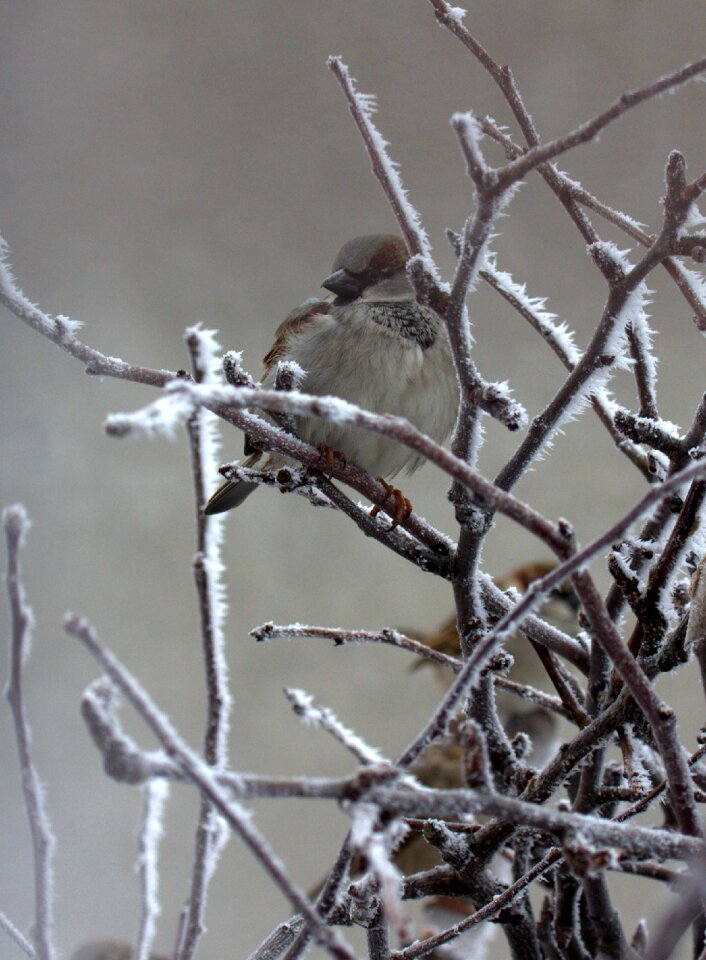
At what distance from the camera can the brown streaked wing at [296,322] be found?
0.98 meters

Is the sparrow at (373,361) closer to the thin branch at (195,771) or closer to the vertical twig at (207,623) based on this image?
the vertical twig at (207,623)

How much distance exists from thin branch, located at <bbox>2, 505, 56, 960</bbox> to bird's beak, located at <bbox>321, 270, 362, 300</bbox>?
2.24 feet

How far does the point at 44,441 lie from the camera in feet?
5.17

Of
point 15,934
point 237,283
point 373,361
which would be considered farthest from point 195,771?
point 237,283

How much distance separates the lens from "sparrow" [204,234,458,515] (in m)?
0.90

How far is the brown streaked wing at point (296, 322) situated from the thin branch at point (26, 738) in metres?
0.66

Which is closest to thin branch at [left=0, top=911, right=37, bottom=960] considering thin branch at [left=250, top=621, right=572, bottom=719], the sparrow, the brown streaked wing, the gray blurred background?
thin branch at [left=250, top=621, right=572, bottom=719]

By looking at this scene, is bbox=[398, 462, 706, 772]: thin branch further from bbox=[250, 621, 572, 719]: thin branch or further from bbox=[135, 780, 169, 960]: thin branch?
bbox=[250, 621, 572, 719]: thin branch

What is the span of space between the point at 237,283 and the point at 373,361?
2.58 ft

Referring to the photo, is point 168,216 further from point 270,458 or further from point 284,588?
point 270,458

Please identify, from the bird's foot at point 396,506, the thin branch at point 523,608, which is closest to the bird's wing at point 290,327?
the bird's foot at point 396,506

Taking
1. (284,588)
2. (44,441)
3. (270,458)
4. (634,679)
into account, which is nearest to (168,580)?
(284,588)

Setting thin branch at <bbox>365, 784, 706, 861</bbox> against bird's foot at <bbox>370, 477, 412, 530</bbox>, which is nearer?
thin branch at <bbox>365, 784, 706, 861</bbox>

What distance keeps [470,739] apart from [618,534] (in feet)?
0.27
